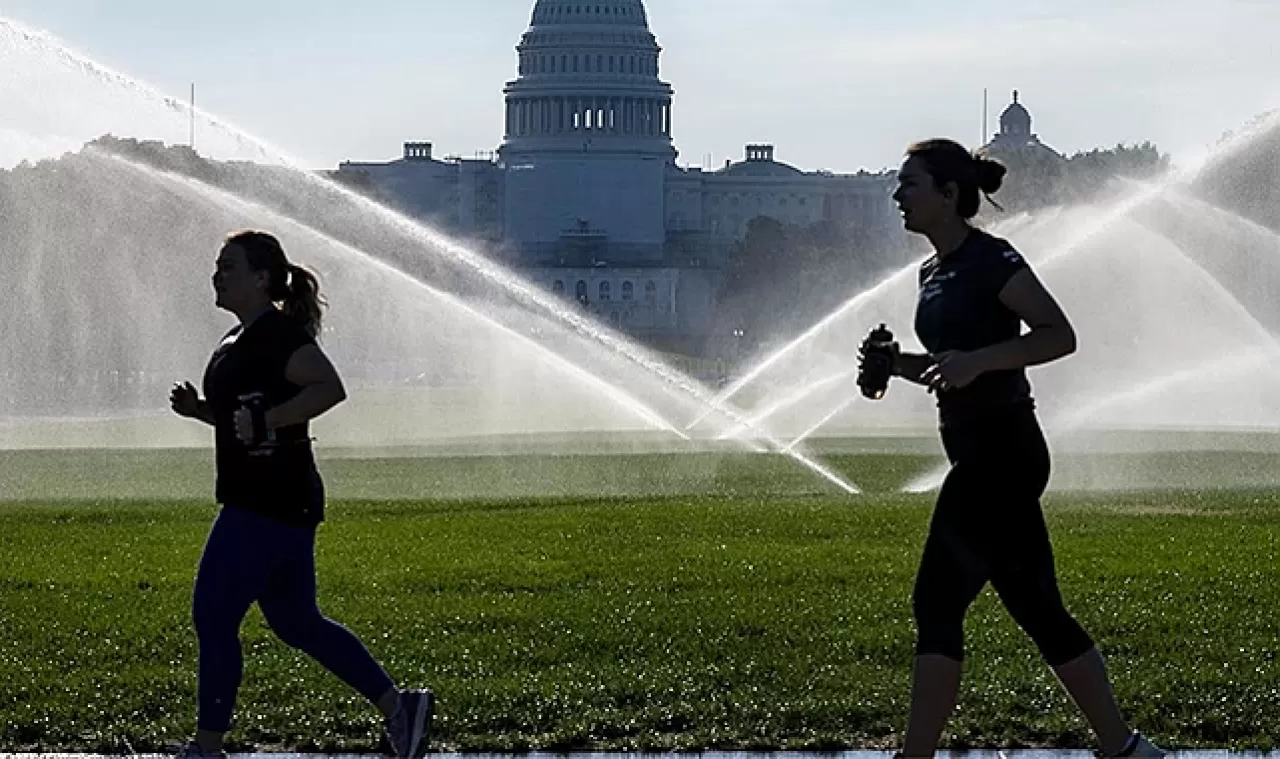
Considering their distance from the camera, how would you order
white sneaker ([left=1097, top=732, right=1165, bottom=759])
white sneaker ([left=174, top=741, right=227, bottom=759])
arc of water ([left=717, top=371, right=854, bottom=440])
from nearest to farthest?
white sneaker ([left=1097, top=732, right=1165, bottom=759]) < white sneaker ([left=174, top=741, right=227, bottom=759]) < arc of water ([left=717, top=371, right=854, bottom=440])

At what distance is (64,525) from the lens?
2175 cm

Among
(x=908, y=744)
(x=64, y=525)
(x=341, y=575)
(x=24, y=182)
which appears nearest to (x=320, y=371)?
(x=908, y=744)

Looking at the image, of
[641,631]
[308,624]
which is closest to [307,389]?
[308,624]

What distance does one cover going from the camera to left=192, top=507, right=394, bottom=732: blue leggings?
942cm

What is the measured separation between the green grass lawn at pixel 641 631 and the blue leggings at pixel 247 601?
2.92ft

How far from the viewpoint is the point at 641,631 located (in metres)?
13.2

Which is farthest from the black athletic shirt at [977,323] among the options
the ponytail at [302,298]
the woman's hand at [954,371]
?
the ponytail at [302,298]

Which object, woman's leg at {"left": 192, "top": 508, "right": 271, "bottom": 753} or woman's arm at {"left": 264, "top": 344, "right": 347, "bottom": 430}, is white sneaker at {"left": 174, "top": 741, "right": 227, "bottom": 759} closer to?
woman's leg at {"left": 192, "top": 508, "right": 271, "bottom": 753}

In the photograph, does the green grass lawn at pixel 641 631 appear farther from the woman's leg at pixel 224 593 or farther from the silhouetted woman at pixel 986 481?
the silhouetted woman at pixel 986 481

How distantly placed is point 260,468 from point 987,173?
102 inches

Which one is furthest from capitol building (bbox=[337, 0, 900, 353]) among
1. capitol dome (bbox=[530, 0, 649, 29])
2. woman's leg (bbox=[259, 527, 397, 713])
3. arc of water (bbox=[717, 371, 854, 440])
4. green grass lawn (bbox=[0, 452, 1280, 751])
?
woman's leg (bbox=[259, 527, 397, 713])

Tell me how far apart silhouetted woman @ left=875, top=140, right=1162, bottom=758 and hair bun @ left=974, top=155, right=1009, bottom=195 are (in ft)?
0.64

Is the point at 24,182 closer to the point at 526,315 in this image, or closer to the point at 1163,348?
the point at 526,315

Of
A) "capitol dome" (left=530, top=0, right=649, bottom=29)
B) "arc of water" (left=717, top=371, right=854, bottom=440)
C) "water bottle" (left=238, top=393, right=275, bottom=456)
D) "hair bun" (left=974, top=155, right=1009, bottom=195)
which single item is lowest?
"arc of water" (left=717, top=371, right=854, bottom=440)
